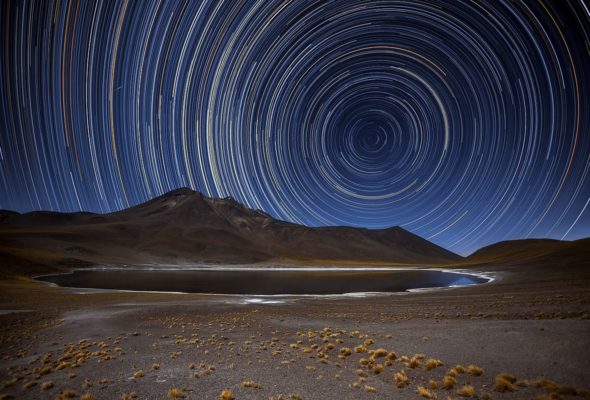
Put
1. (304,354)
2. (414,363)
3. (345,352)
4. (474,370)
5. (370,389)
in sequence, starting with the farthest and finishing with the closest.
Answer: (304,354), (345,352), (414,363), (474,370), (370,389)

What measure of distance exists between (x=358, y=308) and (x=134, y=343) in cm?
1697

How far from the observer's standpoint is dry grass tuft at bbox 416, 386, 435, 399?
8.36 m

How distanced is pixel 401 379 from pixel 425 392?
1.09m

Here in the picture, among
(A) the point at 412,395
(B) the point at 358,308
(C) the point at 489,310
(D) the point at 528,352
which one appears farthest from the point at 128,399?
(C) the point at 489,310

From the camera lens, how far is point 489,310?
21.2m

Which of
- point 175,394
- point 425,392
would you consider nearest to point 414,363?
point 425,392

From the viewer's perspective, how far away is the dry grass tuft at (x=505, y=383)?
8.30 m

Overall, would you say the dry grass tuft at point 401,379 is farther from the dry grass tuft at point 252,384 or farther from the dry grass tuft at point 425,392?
the dry grass tuft at point 252,384

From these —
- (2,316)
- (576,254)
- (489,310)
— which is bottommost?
(2,316)

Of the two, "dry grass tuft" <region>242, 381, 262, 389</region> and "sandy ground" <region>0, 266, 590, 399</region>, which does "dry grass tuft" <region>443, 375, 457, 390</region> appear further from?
"dry grass tuft" <region>242, 381, 262, 389</region>

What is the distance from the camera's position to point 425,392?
27.8ft

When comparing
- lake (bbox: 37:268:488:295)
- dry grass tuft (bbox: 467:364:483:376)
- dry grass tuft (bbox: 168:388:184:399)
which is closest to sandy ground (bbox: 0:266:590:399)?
dry grass tuft (bbox: 467:364:483:376)

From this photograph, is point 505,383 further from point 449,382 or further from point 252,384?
point 252,384

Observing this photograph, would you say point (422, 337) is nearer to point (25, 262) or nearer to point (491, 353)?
point (491, 353)
